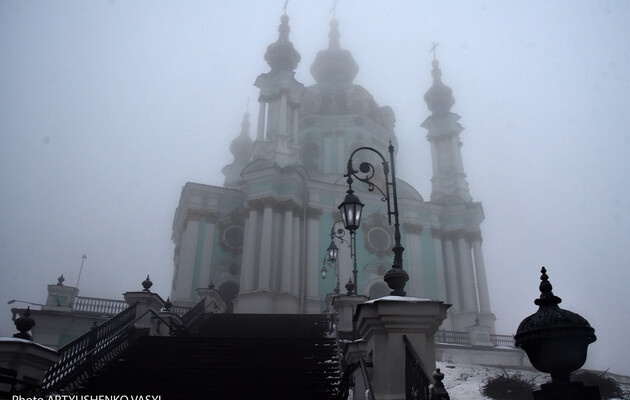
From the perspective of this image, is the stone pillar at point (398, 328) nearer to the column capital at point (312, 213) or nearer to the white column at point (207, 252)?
the white column at point (207, 252)

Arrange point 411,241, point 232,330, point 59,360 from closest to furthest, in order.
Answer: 1. point 59,360
2. point 232,330
3. point 411,241

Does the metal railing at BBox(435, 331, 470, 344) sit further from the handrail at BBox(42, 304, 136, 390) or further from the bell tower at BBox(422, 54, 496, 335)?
the handrail at BBox(42, 304, 136, 390)

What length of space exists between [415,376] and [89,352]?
24.6 feet

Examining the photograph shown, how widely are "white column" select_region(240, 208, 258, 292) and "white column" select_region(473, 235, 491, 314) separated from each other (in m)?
15.0

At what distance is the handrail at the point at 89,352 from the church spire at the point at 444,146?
89.9 feet

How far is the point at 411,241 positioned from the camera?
33.0 metres

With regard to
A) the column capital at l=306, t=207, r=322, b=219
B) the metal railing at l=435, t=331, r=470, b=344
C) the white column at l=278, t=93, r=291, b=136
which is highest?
the white column at l=278, t=93, r=291, b=136

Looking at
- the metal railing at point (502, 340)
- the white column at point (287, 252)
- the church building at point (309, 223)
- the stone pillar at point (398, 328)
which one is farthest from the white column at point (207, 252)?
the stone pillar at point (398, 328)

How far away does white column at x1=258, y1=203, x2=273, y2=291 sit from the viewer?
27359 millimetres

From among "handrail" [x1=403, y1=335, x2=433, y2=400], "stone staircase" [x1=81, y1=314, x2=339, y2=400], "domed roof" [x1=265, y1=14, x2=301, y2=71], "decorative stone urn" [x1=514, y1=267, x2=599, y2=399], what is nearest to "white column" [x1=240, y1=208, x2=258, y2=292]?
"domed roof" [x1=265, y1=14, x2=301, y2=71]

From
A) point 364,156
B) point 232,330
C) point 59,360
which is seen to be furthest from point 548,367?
point 364,156

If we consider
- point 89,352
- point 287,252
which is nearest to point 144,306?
point 89,352

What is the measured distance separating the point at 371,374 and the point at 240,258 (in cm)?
2482

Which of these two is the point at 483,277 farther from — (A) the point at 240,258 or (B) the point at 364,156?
(A) the point at 240,258
